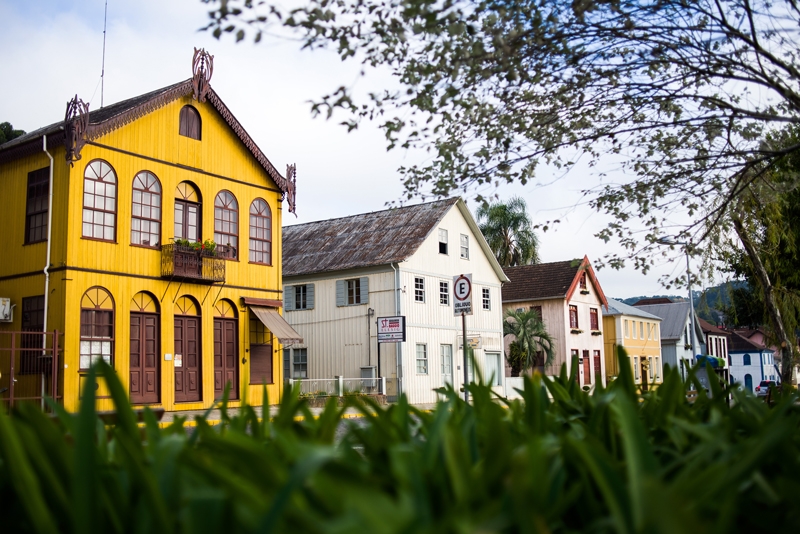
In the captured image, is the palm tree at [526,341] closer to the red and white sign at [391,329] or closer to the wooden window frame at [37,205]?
the red and white sign at [391,329]

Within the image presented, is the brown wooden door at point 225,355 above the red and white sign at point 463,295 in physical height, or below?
below

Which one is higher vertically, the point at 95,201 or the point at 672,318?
the point at 95,201

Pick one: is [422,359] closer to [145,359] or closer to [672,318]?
[145,359]

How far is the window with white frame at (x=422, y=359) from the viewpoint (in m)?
34.1

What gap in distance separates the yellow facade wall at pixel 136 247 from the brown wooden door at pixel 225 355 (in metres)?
0.28

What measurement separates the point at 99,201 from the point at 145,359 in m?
4.61

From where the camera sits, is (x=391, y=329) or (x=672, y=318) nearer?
(x=391, y=329)

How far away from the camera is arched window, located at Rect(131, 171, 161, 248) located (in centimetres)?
2352

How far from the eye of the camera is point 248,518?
4.35ft

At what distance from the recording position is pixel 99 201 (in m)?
22.5

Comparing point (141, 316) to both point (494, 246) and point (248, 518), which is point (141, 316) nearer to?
point (248, 518)

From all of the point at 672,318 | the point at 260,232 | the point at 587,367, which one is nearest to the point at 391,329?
the point at 260,232

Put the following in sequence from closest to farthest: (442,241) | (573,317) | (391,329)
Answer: (391,329)
(442,241)
(573,317)

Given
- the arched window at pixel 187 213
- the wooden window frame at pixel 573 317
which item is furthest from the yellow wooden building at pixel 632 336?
the arched window at pixel 187 213
